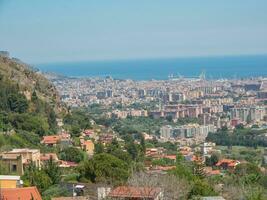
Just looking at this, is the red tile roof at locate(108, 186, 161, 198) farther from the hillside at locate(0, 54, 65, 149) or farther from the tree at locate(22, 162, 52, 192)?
the hillside at locate(0, 54, 65, 149)

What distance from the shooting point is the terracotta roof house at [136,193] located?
32.7 ft

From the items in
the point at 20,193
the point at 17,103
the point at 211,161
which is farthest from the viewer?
the point at 211,161

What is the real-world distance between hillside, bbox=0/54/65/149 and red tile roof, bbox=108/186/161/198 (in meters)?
6.64

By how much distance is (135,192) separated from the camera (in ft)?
33.5

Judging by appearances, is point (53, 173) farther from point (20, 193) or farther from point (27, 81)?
point (27, 81)

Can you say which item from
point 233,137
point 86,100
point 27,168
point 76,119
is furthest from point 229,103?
point 27,168

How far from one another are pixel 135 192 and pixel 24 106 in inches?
476

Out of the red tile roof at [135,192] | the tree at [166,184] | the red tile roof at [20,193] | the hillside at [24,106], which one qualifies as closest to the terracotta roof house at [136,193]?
the red tile roof at [135,192]

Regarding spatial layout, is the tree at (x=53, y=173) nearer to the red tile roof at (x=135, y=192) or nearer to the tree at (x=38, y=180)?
the tree at (x=38, y=180)

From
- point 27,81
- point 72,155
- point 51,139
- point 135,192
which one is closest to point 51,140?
point 51,139

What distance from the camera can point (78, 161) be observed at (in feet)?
59.0

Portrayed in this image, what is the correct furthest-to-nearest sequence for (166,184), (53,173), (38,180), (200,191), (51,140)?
(51,140) → (53,173) → (38,180) → (200,191) → (166,184)

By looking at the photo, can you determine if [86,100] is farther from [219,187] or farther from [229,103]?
[219,187]

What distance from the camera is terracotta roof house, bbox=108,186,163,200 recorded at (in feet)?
32.7
